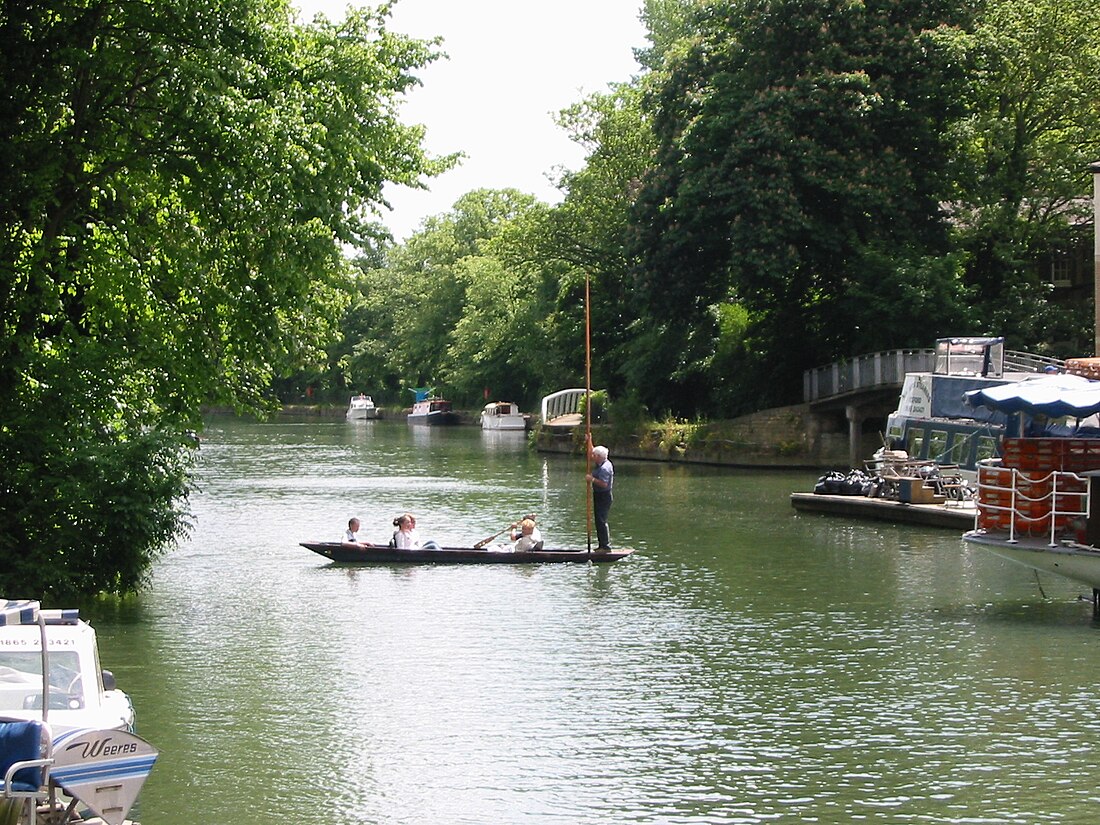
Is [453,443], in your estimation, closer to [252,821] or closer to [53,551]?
[53,551]

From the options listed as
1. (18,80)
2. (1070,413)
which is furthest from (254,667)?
(1070,413)

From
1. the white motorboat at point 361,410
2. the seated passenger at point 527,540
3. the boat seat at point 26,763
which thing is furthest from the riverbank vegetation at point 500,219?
the boat seat at point 26,763

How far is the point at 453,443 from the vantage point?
83.2 m

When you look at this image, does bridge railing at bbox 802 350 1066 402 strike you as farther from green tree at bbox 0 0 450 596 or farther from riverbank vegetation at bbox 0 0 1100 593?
green tree at bbox 0 0 450 596

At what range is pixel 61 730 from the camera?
1113 centimetres

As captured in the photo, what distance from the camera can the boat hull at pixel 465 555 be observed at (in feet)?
95.1

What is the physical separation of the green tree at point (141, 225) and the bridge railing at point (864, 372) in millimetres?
29324

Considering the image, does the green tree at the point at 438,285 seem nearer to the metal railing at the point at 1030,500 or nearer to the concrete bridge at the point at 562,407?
the concrete bridge at the point at 562,407

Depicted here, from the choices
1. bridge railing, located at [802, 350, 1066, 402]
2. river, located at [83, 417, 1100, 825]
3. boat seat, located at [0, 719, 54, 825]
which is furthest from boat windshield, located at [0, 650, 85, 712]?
bridge railing, located at [802, 350, 1066, 402]

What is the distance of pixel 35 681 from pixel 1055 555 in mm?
14808

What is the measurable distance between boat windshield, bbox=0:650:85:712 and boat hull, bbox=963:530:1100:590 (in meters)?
14.4

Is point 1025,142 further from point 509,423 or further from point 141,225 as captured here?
point 509,423

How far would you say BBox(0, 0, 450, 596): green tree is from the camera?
21047mm

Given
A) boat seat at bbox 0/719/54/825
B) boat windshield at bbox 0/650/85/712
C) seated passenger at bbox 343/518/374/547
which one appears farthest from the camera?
A: seated passenger at bbox 343/518/374/547
